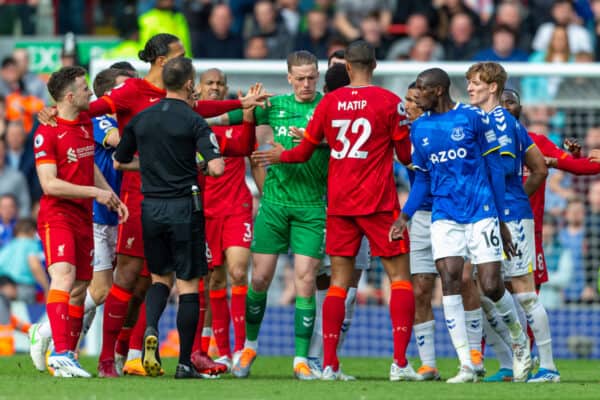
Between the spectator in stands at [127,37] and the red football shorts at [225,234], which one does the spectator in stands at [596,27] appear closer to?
the spectator in stands at [127,37]

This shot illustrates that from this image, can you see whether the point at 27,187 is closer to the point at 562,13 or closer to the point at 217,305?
the point at 217,305

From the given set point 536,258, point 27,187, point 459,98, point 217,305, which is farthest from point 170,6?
point 536,258

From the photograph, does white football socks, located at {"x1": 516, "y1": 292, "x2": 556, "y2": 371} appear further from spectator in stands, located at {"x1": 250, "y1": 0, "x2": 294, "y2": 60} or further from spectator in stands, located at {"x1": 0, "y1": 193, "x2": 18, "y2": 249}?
spectator in stands, located at {"x1": 250, "y1": 0, "x2": 294, "y2": 60}

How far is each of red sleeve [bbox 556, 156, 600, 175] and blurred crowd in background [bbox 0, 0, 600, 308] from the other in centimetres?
374

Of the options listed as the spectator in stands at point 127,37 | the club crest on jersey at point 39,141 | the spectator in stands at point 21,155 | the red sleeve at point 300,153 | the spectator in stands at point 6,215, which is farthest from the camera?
the spectator in stands at point 21,155

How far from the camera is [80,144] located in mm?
10484

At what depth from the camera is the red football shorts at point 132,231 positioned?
10.8 meters

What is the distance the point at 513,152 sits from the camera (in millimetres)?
10211

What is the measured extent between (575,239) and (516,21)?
3.94 m

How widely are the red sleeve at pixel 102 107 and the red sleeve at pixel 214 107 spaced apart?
2.15 feet

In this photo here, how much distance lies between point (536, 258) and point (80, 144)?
377cm

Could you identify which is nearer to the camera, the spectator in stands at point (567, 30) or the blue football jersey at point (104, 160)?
the blue football jersey at point (104, 160)

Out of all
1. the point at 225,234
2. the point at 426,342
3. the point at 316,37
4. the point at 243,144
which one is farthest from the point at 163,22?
the point at 426,342

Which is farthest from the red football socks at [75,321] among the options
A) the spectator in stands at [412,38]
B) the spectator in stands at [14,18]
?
the spectator in stands at [14,18]
